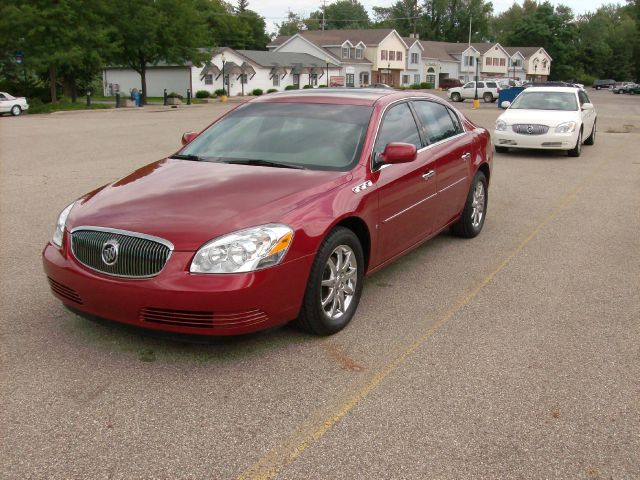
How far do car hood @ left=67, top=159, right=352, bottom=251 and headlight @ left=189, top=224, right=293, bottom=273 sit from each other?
0.05m

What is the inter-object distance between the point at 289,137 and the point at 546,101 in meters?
11.5

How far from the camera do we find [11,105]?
35.0 m

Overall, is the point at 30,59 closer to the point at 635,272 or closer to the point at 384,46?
the point at 635,272

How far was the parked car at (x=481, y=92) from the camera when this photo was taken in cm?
5153

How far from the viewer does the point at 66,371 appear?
3785 millimetres

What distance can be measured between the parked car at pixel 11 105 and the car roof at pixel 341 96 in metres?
33.6

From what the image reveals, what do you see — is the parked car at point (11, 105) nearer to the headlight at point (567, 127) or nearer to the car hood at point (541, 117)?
the car hood at point (541, 117)

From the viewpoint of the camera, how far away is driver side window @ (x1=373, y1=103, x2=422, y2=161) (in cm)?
506

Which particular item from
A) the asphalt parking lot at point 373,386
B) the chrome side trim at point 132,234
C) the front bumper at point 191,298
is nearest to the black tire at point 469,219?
the asphalt parking lot at point 373,386

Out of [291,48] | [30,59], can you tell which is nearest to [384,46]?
[291,48]

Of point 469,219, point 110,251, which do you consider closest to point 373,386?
point 110,251

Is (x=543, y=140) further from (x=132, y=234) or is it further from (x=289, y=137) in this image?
(x=132, y=234)

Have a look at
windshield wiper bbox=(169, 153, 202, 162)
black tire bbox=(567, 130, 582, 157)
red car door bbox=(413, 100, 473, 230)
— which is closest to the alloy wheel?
windshield wiper bbox=(169, 153, 202, 162)

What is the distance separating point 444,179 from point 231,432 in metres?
3.54
